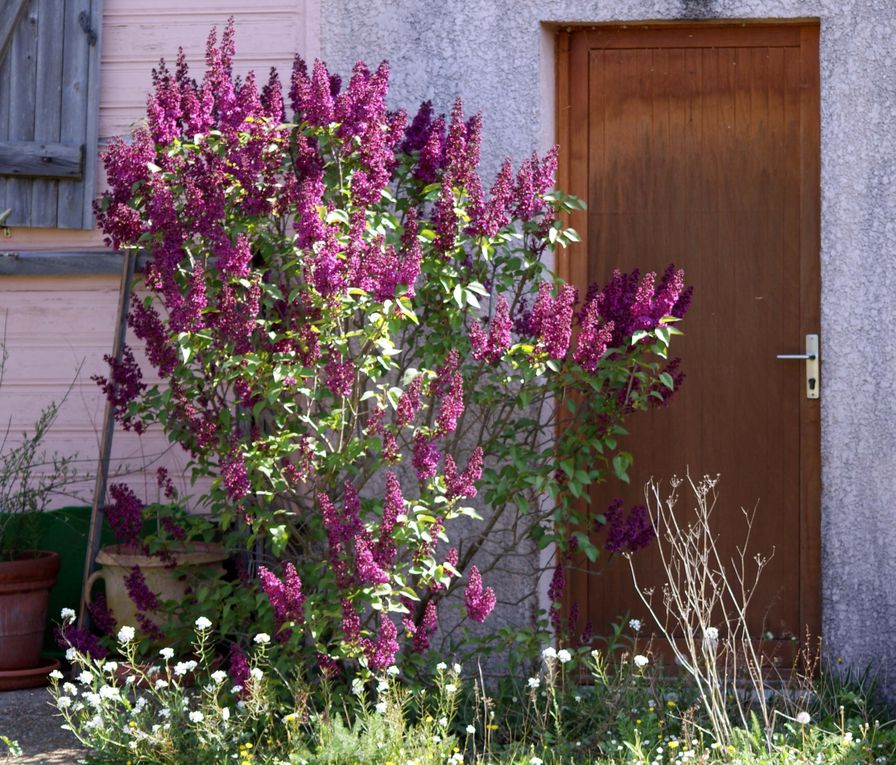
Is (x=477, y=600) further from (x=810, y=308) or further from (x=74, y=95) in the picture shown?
(x=74, y=95)

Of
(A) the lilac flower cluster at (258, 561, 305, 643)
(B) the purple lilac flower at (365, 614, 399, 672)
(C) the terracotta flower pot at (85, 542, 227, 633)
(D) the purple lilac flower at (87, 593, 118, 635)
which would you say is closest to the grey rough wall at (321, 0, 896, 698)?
(B) the purple lilac flower at (365, 614, 399, 672)

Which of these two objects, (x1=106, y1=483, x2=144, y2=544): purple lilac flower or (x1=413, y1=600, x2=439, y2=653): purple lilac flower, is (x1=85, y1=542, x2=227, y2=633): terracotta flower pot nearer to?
(x1=106, y1=483, x2=144, y2=544): purple lilac flower

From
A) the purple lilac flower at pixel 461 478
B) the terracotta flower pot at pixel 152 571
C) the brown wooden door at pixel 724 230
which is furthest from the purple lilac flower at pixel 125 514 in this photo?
the brown wooden door at pixel 724 230

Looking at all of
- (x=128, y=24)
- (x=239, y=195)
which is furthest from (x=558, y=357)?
(x=128, y=24)

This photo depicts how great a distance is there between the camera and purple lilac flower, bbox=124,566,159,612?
15.8 feet

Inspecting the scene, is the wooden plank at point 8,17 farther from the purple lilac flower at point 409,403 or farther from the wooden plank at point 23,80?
the purple lilac flower at point 409,403

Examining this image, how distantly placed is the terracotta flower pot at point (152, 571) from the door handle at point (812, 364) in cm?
248

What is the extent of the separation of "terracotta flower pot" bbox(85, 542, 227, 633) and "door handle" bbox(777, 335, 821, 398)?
97.7 inches

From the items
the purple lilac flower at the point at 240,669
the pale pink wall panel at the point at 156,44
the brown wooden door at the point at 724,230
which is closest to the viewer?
the purple lilac flower at the point at 240,669

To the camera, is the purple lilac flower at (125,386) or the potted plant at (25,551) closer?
the purple lilac flower at (125,386)

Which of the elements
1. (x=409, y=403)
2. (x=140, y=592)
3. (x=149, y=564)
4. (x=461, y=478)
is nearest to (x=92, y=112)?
(x=149, y=564)

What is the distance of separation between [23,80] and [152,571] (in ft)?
7.86

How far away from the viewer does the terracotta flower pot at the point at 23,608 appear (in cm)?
550

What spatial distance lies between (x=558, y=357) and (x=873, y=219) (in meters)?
Result: 1.57
